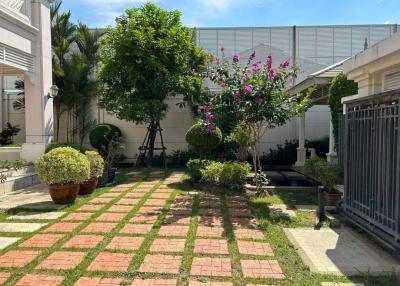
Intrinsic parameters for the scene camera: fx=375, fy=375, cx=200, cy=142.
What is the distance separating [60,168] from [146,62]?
5.98m

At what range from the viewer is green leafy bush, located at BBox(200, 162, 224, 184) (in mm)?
8805

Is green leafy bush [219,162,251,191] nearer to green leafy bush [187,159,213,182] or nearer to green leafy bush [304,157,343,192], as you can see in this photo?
green leafy bush [187,159,213,182]

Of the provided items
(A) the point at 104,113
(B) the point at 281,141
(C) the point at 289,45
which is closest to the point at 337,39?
(C) the point at 289,45

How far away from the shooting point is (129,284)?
11.5 ft

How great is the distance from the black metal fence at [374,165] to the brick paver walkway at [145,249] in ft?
4.64

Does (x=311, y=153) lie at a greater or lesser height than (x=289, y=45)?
lesser

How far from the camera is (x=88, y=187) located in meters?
8.00

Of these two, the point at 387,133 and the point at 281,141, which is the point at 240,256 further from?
the point at 281,141

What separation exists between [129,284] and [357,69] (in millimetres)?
4800

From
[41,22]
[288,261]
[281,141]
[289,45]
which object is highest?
[289,45]

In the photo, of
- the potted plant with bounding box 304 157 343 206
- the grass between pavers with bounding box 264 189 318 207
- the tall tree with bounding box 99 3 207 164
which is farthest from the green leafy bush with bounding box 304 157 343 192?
the tall tree with bounding box 99 3 207 164

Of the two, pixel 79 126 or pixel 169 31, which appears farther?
pixel 79 126

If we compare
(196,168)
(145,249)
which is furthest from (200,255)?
(196,168)

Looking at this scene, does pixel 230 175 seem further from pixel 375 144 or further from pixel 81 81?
pixel 81 81
